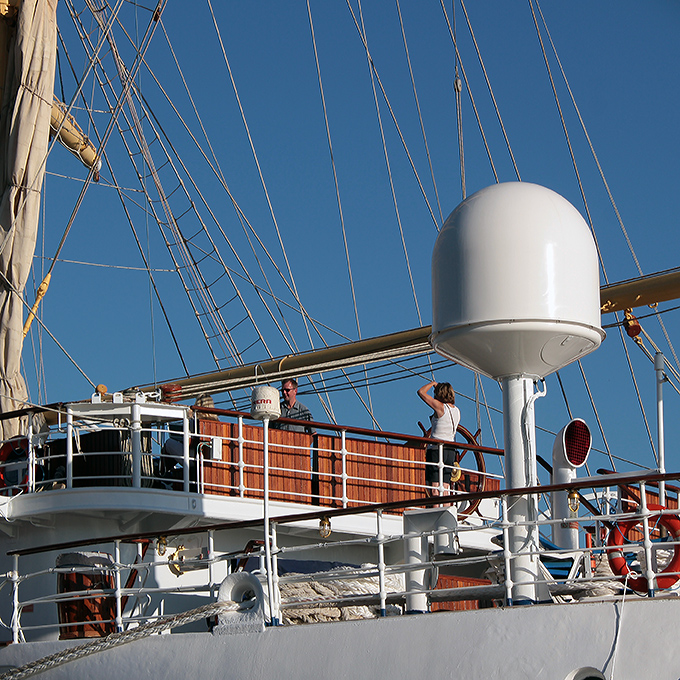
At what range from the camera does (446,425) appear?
1252 centimetres

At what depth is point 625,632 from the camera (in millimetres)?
7184

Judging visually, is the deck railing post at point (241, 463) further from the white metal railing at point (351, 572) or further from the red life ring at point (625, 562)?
the red life ring at point (625, 562)

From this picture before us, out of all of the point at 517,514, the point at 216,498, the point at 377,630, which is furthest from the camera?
the point at 216,498

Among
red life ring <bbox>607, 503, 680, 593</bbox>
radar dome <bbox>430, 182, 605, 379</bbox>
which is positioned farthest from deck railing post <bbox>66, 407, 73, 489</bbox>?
red life ring <bbox>607, 503, 680, 593</bbox>

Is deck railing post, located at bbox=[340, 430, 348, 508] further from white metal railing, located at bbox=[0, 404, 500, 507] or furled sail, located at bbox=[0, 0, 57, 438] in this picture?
furled sail, located at bbox=[0, 0, 57, 438]

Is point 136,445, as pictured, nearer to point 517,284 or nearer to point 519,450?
point 519,450

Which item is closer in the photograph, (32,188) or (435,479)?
(435,479)

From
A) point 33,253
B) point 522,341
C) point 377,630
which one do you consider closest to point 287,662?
point 377,630

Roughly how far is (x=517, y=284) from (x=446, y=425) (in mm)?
4150

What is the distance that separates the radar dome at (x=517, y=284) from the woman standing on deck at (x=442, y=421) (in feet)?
10.6

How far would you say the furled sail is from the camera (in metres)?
17.5

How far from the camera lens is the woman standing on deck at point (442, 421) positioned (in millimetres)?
12312

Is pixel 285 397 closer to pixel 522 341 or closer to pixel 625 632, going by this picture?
pixel 522 341

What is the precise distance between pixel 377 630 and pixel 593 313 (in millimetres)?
3065
